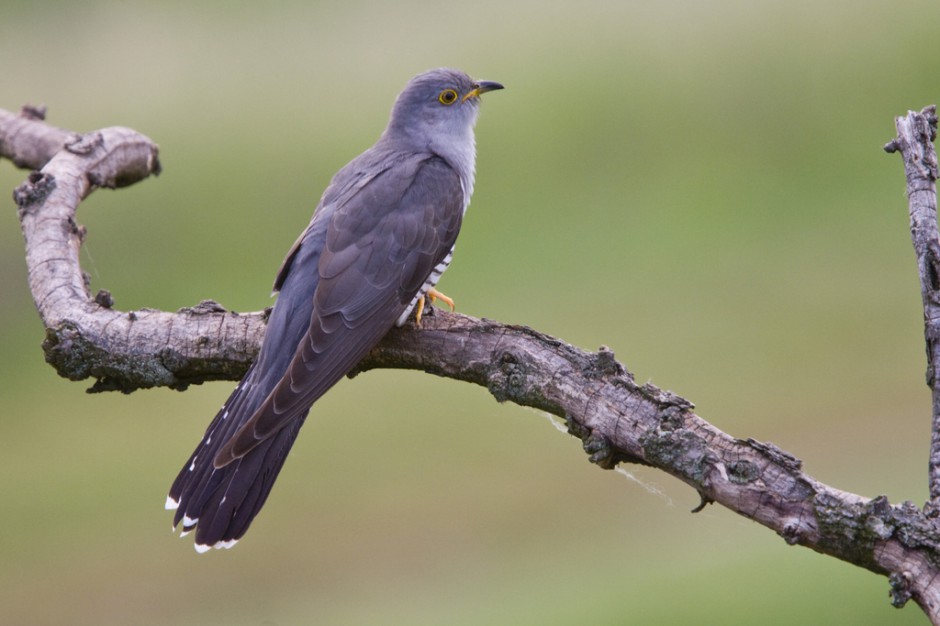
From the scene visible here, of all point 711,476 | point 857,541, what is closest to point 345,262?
point 711,476

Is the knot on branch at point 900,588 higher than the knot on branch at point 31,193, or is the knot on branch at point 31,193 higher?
the knot on branch at point 31,193

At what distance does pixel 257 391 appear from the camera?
3086 millimetres

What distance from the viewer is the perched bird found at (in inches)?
116

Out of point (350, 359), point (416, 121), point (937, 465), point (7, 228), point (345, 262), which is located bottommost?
point (937, 465)

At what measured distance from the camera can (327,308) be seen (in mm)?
3166

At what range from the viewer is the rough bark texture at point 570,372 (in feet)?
7.32

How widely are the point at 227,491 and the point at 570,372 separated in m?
1.04

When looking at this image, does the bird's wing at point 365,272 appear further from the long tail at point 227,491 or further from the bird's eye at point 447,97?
the bird's eye at point 447,97

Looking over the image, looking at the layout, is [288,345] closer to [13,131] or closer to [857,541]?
[857,541]

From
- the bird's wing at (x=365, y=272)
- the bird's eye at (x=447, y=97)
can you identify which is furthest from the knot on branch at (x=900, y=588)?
the bird's eye at (x=447, y=97)

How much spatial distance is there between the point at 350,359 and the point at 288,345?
0.77 ft

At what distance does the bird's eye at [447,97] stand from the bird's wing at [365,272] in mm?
542

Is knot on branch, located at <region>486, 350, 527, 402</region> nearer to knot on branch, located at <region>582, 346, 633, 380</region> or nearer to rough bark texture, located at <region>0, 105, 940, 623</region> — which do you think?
rough bark texture, located at <region>0, 105, 940, 623</region>

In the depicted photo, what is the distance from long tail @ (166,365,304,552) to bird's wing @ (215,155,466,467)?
0.10m
